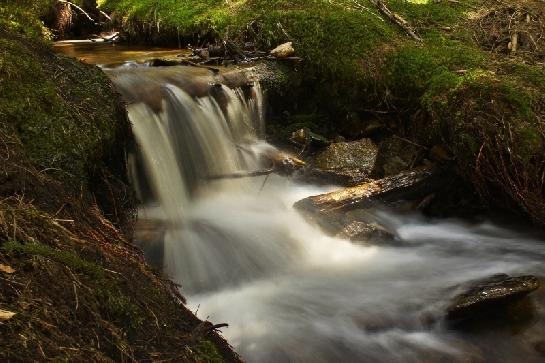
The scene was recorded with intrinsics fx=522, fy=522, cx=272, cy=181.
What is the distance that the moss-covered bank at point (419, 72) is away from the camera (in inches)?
209

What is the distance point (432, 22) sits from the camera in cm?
831

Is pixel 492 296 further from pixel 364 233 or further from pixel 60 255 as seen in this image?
pixel 60 255

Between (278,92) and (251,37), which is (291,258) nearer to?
(278,92)

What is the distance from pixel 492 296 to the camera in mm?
3984

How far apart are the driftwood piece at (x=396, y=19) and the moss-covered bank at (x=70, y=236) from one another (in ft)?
15.4

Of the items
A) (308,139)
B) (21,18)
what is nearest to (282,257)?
(308,139)

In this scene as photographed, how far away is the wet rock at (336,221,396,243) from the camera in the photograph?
5262 millimetres

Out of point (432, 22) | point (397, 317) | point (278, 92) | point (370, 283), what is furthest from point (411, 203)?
point (432, 22)

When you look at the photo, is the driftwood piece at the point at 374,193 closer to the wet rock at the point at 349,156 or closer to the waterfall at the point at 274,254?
the waterfall at the point at 274,254

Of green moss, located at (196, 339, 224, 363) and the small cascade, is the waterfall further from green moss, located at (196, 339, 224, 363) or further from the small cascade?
green moss, located at (196, 339, 224, 363)

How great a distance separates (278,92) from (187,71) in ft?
4.33

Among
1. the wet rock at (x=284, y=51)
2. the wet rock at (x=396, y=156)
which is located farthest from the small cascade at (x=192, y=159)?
the wet rock at (x=396, y=156)

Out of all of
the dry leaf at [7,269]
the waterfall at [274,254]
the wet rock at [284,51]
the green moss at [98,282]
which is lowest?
the waterfall at [274,254]

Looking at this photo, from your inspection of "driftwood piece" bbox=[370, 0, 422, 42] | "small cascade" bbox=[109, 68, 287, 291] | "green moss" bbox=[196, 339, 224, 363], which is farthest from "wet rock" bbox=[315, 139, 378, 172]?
"green moss" bbox=[196, 339, 224, 363]
